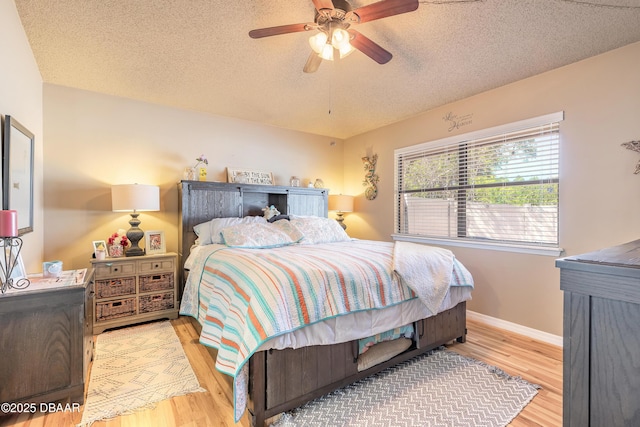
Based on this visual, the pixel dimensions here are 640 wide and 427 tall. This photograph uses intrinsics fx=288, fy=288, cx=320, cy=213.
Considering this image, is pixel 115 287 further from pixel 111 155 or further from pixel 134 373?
pixel 111 155

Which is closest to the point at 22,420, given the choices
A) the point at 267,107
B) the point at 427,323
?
the point at 427,323

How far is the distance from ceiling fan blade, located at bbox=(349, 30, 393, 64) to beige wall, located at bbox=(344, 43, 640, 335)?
1738 mm

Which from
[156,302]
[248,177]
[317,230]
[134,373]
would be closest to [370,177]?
Answer: [317,230]

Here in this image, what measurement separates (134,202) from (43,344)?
5.17 ft

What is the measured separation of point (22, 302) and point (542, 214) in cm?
A: 396

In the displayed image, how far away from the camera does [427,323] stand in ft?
7.51

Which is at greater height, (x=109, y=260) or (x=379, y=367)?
(x=109, y=260)

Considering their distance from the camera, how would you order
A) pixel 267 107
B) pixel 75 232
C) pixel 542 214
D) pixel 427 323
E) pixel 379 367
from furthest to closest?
pixel 267 107 → pixel 75 232 → pixel 542 214 → pixel 427 323 → pixel 379 367

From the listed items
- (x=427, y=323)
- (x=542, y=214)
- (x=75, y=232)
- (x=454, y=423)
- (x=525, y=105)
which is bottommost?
(x=454, y=423)

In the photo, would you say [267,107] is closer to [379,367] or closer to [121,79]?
[121,79]

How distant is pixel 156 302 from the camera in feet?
10.2

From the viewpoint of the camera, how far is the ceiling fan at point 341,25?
1591 mm

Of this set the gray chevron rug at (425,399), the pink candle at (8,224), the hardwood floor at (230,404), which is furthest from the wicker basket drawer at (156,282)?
the gray chevron rug at (425,399)

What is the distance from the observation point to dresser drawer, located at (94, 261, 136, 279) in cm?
279
